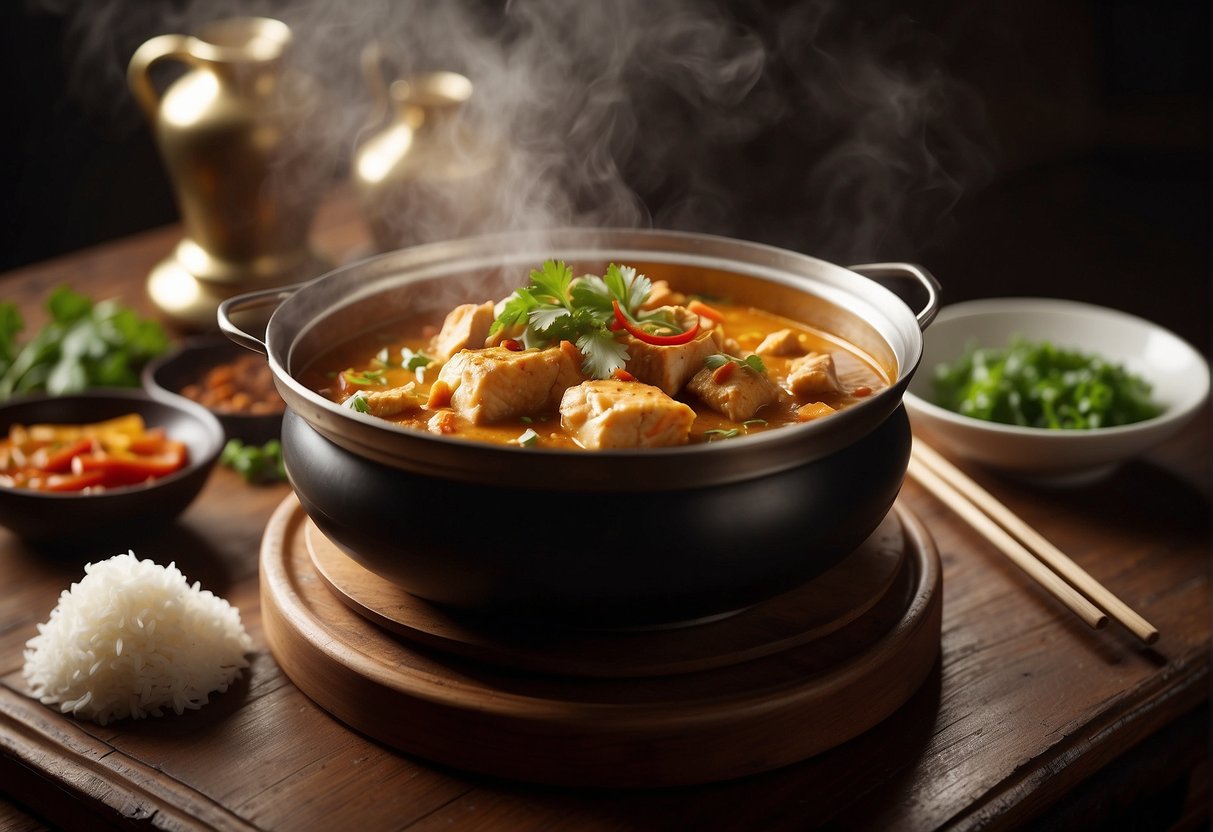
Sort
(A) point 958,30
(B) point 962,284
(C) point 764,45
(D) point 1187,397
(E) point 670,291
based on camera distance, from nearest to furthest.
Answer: (E) point 670,291 → (D) point 1187,397 → (B) point 962,284 → (C) point 764,45 → (A) point 958,30

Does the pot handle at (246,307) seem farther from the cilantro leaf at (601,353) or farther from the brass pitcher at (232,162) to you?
Result: the brass pitcher at (232,162)

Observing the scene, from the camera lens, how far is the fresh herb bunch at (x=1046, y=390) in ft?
10.1

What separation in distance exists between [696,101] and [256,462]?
293 centimetres

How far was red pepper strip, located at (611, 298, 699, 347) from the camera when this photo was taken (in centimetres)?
231

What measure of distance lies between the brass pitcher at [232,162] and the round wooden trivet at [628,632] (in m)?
1.95

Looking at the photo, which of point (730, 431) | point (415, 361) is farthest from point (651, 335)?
point (415, 361)

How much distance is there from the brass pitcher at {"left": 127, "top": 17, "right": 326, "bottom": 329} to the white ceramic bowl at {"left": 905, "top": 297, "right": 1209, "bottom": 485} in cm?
207

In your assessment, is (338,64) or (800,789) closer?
(800,789)

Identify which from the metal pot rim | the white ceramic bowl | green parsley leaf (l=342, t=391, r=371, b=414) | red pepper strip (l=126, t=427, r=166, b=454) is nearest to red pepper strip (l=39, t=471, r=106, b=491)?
red pepper strip (l=126, t=427, r=166, b=454)

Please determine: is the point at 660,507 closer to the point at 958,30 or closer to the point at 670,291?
the point at 670,291

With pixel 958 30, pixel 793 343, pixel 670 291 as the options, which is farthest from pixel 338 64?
pixel 793 343

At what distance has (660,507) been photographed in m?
1.88

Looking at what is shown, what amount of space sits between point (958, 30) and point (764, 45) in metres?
0.99

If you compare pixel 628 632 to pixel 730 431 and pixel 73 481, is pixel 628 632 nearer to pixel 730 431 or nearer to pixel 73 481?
pixel 730 431
